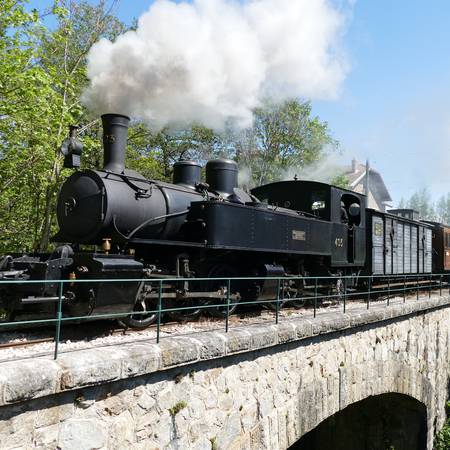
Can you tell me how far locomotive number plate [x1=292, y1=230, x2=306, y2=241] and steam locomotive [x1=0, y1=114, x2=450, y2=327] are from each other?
2 centimetres

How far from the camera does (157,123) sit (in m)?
9.70

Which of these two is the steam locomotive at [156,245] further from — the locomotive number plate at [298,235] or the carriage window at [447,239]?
the carriage window at [447,239]

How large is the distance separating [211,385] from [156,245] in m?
2.44

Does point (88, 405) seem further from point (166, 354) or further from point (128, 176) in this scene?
point (128, 176)

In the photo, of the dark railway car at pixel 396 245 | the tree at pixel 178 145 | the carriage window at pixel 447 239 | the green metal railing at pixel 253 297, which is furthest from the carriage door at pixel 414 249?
the tree at pixel 178 145

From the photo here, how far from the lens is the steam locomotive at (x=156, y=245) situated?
5.37 m

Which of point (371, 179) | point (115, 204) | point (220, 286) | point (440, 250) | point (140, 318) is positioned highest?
point (371, 179)

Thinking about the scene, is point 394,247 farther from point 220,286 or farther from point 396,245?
point 220,286

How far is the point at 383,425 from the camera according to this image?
1223 centimetres

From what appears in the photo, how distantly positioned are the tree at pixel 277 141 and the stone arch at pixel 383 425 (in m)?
13.4

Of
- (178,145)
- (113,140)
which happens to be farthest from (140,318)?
(178,145)

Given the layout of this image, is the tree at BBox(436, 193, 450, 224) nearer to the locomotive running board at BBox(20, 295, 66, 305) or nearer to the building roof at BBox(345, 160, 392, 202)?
the building roof at BBox(345, 160, 392, 202)

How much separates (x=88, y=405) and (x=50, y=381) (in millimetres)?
519

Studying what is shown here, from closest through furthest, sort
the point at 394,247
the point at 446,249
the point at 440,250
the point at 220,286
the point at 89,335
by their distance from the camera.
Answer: the point at 89,335 < the point at 220,286 < the point at 394,247 < the point at 440,250 < the point at 446,249
